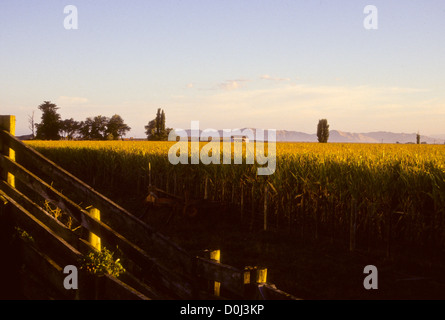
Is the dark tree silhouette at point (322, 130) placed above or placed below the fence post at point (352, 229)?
above

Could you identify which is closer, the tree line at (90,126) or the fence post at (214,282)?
the fence post at (214,282)

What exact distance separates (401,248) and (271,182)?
4.60 m

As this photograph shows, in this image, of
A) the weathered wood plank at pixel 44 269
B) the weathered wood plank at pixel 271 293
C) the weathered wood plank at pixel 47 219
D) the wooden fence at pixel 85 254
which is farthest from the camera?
the weathered wood plank at pixel 47 219

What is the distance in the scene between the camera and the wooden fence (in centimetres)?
449

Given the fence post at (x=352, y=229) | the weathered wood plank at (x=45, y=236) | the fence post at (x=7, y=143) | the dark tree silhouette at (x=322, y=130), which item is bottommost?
the fence post at (x=352, y=229)

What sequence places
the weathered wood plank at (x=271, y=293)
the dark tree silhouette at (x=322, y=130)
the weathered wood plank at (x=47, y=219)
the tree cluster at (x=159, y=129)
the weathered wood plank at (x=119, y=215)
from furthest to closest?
1. the dark tree silhouette at (x=322, y=130)
2. the tree cluster at (x=159, y=129)
3. the weathered wood plank at (x=47, y=219)
4. the weathered wood plank at (x=119, y=215)
5. the weathered wood plank at (x=271, y=293)

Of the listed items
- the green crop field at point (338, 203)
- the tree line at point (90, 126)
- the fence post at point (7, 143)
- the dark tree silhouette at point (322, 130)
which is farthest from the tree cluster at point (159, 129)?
the fence post at point (7, 143)

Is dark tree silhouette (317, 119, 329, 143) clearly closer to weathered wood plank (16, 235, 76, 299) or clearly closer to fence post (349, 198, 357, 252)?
fence post (349, 198, 357, 252)

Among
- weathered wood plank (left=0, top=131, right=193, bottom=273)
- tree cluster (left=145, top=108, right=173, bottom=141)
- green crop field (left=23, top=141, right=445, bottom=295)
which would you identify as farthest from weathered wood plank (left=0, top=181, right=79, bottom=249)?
tree cluster (left=145, top=108, right=173, bottom=141)

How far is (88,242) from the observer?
5.14 m

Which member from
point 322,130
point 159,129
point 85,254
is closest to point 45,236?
point 85,254

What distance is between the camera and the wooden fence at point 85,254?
4492 millimetres

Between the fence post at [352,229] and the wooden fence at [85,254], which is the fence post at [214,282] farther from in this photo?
the fence post at [352,229]

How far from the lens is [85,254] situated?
16.6ft
